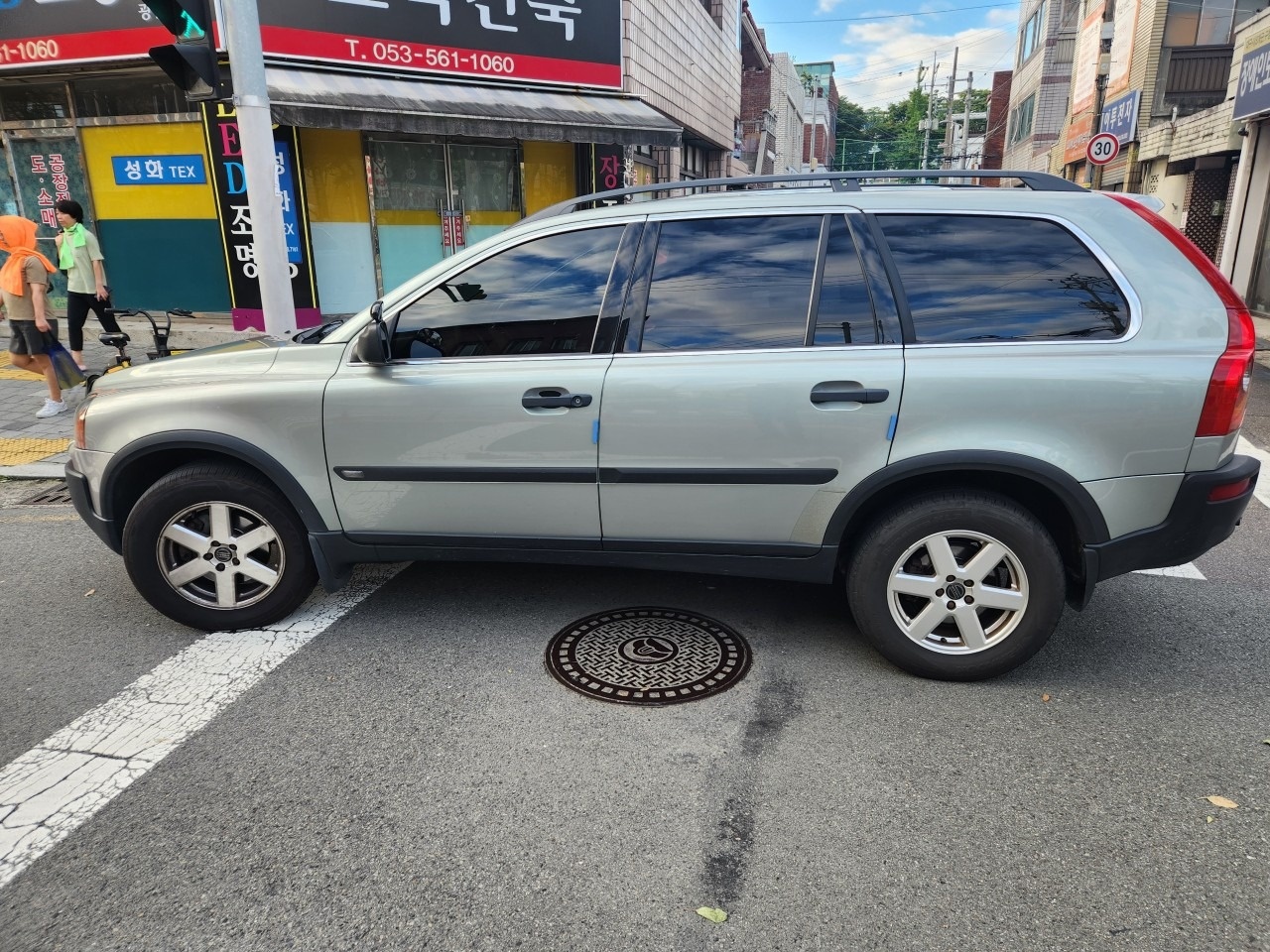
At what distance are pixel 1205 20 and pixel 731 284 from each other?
75.1 feet

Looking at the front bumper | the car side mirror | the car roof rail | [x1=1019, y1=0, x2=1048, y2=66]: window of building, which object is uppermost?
[x1=1019, y1=0, x2=1048, y2=66]: window of building

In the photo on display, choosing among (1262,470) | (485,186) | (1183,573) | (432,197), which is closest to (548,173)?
(485,186)

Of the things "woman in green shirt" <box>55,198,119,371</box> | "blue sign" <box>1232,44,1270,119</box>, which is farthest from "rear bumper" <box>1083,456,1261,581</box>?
"blue sign" <box>1232,44,1270,119</box>

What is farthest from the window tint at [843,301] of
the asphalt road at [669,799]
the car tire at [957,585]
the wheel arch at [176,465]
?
the wheel arch at [176,465]

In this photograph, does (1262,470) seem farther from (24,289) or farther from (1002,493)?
(24,289)

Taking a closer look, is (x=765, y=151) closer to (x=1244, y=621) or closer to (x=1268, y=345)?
(x=1268, y=345)

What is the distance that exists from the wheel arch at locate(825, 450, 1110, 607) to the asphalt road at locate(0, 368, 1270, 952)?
537 millimetres

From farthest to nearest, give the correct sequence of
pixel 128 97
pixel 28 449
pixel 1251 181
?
pixel 1251 181
pixel 128 97
pixel 28 449

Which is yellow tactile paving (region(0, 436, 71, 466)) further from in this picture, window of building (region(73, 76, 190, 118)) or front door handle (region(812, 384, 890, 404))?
front door handle (region(812, 384, 890, 404))

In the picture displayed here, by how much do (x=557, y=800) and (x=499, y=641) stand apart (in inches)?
45.5

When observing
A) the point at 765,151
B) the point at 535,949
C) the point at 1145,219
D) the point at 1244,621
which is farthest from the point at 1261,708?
the point at 765,151

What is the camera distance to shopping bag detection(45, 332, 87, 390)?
733 cm

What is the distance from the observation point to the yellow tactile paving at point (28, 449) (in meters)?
6.51

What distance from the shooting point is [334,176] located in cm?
1089
